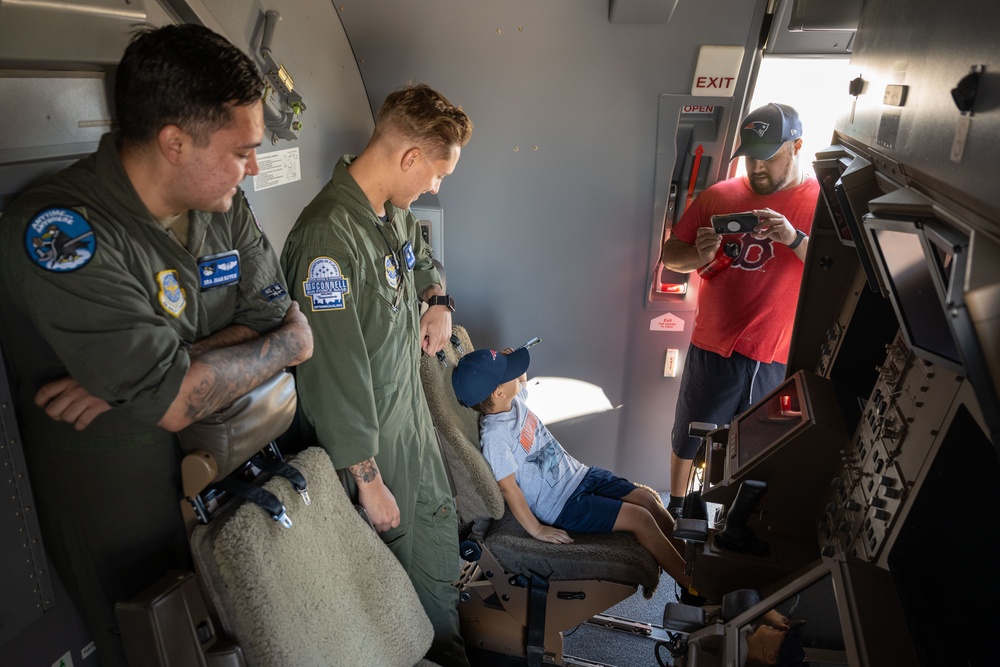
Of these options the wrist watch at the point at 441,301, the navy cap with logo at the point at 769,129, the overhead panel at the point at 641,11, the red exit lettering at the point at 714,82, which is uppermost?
the overhead panel at the point at 641,11

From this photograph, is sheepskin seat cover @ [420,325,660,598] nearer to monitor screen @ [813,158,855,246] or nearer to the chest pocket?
the chest pocket

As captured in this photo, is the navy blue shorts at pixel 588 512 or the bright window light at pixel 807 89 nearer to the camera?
the navy blue shorts at pixel 588 512

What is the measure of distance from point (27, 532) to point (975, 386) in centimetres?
171

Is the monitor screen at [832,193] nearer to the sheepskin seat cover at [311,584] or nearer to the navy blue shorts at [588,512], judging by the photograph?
the navy blue shorts at [588,512]

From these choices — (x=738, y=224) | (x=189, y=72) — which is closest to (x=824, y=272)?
(x=738, y=224)

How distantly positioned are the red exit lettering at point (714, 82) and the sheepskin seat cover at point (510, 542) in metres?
1.81

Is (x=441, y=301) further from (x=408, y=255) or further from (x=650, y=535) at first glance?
(x=650, y=535)

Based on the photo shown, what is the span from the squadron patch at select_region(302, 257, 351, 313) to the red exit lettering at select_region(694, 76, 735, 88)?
2.09 meters

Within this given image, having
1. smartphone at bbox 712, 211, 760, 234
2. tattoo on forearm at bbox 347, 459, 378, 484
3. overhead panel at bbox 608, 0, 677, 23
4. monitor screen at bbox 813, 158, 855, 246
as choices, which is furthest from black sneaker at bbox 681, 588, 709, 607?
overhead panel at bbox 608, 0, 677, 23

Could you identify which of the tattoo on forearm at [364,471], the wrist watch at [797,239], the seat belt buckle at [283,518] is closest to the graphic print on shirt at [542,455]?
the tattoo on forearm at [364,471]

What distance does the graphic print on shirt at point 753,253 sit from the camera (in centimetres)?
294

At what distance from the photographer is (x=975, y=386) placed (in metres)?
0.74

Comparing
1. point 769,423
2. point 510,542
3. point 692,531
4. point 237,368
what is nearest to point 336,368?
point 237,368

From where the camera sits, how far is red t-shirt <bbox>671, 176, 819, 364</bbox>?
9.52 feet
